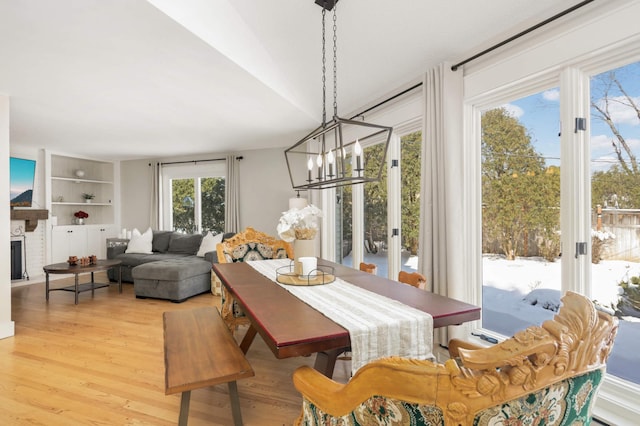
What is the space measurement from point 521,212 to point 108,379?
3.25 meters

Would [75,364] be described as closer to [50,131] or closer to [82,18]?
[82,18]

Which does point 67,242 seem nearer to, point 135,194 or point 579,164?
point 135,194

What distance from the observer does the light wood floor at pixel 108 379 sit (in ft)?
6.83

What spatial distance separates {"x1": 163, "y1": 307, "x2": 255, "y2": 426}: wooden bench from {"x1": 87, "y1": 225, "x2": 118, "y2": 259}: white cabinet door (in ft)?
19.8

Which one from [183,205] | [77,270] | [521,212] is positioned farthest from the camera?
[183,205]

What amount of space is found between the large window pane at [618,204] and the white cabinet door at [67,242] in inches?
314

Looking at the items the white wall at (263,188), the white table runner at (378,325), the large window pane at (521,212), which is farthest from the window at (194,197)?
the white table runner at (378,325)

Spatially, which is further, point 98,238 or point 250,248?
point 98,238

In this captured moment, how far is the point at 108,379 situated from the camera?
252 cm

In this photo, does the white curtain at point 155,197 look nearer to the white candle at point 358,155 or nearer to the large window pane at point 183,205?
the large window pane at point 183,205

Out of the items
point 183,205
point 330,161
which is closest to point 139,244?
point 183,205

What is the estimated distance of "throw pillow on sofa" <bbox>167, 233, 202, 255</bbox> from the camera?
20.1 ft

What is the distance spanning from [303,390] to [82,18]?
2599 millimetres

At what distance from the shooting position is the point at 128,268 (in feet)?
18.9
